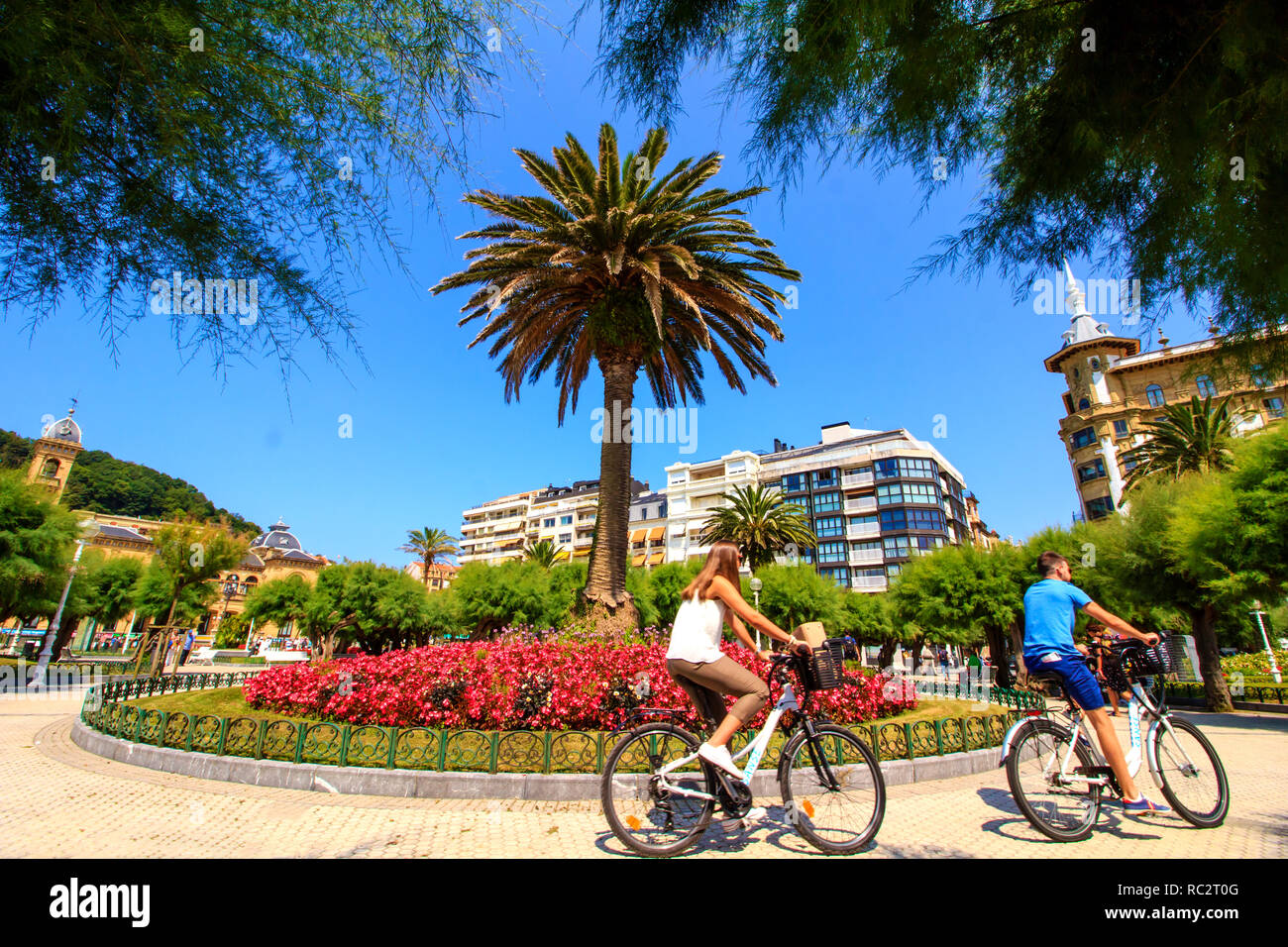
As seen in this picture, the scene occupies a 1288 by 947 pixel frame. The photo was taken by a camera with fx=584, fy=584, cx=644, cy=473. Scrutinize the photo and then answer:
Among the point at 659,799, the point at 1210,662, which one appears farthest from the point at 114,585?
the point at 1210,662

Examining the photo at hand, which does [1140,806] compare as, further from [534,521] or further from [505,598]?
[534,521]

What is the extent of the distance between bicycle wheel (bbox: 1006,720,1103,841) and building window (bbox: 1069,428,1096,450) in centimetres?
5898

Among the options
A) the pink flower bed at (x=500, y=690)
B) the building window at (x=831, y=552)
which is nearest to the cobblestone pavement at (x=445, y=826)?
the pink flower bed at (x=500, y=690)

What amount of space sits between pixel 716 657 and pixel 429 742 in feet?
13.1

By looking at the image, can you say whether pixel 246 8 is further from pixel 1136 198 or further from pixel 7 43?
pixel 1136 198

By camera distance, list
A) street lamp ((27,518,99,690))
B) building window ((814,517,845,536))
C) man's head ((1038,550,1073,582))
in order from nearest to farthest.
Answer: man's head ((1038,550,1073,582)), street lamp ((27,518,99,690)), building window ((814,517,845,536))

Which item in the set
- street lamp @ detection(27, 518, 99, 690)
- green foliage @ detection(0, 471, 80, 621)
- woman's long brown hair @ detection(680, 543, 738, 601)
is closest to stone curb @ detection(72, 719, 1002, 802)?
woman's long brown hair @ detection(680, 543, 738, 601)

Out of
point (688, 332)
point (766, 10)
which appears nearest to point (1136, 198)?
point (766, 10)

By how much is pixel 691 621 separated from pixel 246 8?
12.3ft

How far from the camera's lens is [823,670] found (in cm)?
375

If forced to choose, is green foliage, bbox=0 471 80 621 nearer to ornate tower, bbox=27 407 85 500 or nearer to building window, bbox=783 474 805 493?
ornate tower, bbox=27 407 85 500

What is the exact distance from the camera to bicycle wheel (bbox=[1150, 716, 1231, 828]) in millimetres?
4242

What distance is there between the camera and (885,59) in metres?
3.06

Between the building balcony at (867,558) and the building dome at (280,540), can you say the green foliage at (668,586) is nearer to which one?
the building balcony at (867,558)
